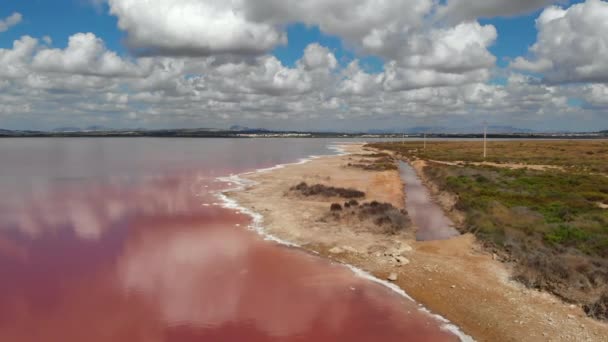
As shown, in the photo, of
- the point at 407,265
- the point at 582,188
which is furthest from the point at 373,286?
the point at 582,188

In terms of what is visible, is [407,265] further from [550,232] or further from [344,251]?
[550,232]

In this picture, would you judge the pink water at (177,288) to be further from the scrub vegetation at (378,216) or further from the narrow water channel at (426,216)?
the narrow water channel at (426,216)

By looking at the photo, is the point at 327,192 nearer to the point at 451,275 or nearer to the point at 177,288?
the point at 451,275

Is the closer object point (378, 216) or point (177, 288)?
point (177, 288)

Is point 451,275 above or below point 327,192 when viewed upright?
below

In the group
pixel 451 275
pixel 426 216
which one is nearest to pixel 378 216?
pixel 426 216
